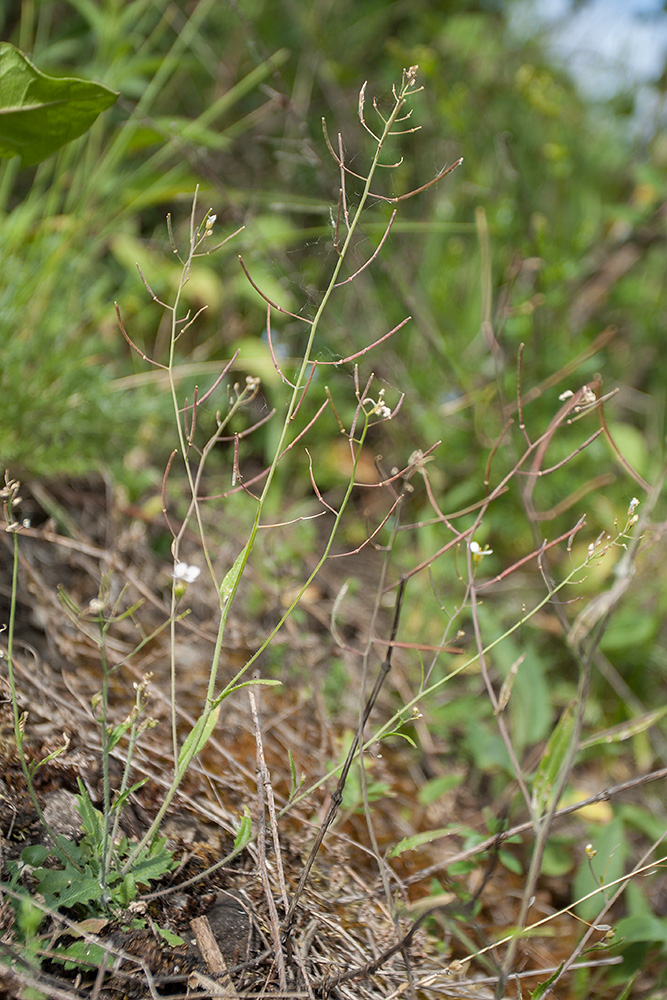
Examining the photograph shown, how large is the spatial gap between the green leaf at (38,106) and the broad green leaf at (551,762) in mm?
1079

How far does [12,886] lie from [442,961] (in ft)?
1.82

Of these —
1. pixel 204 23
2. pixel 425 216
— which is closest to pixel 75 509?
pixel 425 216

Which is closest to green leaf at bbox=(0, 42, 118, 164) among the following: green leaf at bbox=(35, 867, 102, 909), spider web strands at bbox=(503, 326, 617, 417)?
green leaf at bbox=(35, 867, 102, 909)

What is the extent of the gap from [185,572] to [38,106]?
27.5 inches

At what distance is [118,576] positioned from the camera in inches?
54.5

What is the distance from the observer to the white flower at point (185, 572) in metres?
0.83

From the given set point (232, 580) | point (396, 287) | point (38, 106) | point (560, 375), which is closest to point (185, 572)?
point (232, 580)

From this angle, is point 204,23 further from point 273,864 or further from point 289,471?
point 273,864

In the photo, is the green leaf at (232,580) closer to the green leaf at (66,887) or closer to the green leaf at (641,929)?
the green leaf at (66,887)

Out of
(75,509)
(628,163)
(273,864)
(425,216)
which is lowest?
(75,509)

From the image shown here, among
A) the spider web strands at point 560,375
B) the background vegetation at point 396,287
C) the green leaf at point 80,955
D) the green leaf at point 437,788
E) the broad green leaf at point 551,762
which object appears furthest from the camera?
the spider web strands at point 560,375

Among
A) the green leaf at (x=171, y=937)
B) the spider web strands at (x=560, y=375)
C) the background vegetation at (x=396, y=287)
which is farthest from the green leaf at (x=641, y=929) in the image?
the spider web strands at (x=560, y=375)

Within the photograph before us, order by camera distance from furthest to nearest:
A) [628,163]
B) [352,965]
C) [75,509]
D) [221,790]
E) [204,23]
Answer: [628,163]
[204,23]
[75,509]
[221,790]
[352,965]

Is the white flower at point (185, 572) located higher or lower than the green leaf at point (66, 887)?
higher
